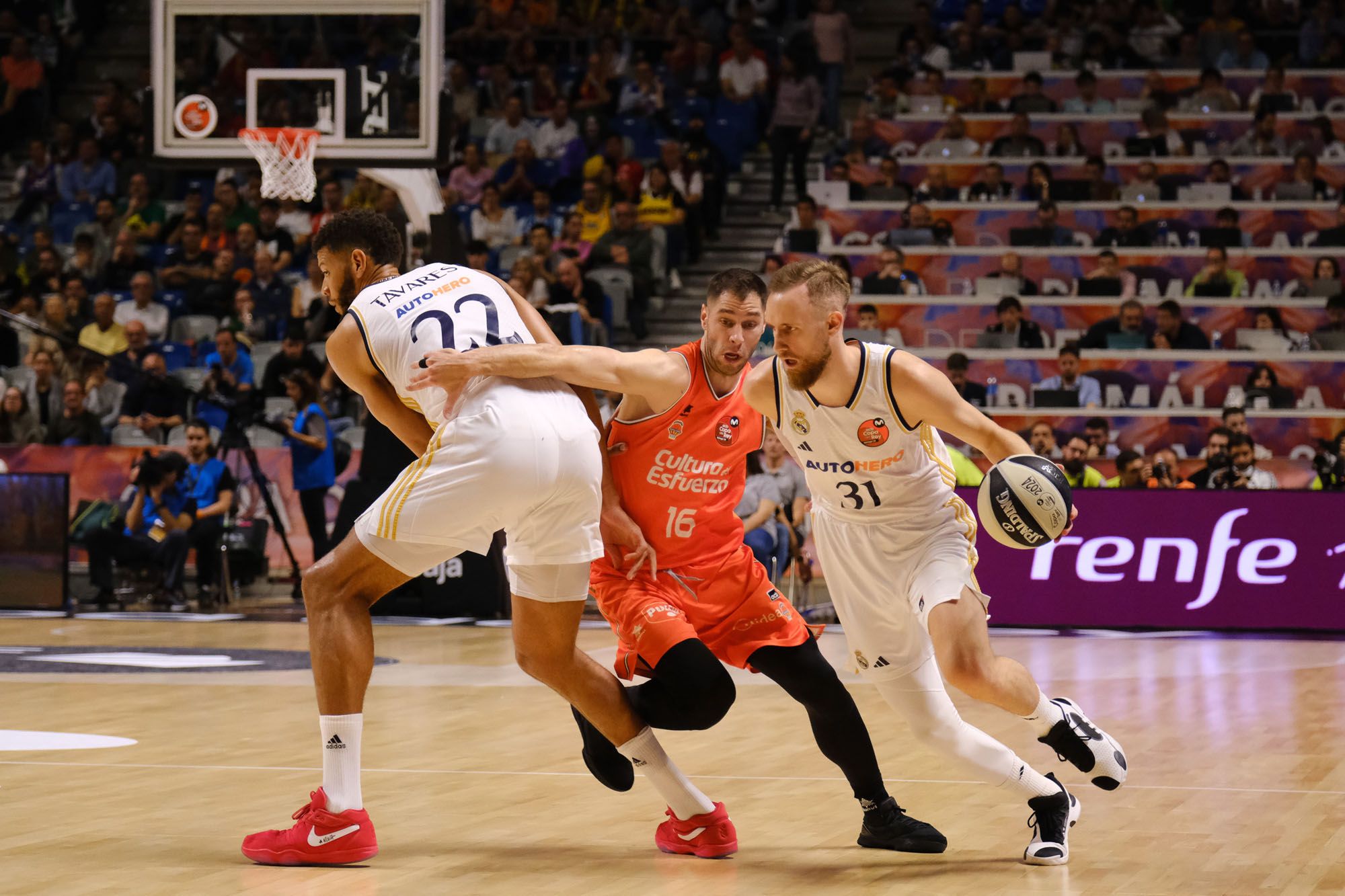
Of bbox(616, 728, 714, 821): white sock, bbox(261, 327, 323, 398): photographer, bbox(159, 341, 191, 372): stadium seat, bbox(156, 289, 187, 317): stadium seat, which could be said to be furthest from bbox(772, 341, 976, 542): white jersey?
bbox(156, 289, 187, 317): stadium seat

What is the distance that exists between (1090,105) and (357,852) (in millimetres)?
14772

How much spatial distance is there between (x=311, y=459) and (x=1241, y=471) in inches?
279

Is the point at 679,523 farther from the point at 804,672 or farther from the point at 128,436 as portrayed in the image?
the point at 128,436

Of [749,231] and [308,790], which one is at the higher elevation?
[749,231]

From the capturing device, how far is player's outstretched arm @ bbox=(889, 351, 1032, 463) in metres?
4.84

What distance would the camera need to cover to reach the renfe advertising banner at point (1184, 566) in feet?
37.4

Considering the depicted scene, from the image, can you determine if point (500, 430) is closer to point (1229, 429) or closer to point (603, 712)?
point (603, 712)

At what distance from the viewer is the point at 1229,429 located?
1253 centimetres

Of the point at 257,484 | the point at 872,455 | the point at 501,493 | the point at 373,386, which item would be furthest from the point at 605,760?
the point at 257,484

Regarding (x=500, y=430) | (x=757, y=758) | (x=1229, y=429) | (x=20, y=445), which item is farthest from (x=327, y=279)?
(x=20, y=445)

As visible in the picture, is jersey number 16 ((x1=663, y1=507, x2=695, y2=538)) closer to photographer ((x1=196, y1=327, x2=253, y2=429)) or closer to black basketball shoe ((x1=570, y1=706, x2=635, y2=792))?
black basketball shoe ((x1=570, y1=706, x2=635, y2=792))

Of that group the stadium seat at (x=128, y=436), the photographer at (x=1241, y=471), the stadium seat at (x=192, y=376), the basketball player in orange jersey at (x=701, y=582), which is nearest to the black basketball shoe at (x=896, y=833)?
the basketball player in orange jersey at (x=701, y=582)

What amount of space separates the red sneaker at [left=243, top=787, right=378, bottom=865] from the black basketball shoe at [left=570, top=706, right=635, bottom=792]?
2.58ft

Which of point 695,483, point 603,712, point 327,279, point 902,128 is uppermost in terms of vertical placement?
point 902,128
